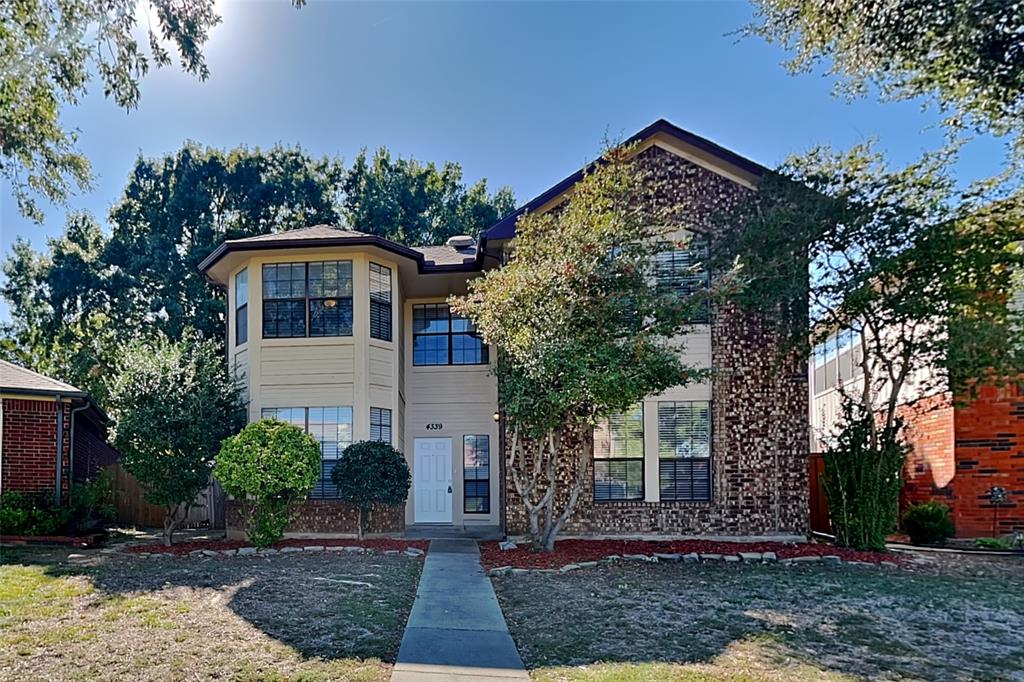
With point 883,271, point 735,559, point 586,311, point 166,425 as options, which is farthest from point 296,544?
point 883,271

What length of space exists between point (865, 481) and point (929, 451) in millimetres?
3087

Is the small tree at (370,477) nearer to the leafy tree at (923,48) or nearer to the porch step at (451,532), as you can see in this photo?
the porch step at (451,532)

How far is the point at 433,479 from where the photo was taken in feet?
51.0

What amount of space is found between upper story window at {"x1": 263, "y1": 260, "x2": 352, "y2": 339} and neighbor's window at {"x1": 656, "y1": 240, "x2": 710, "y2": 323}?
606 cm

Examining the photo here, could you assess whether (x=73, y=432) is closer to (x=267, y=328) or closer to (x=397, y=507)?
(x=267, y=328)

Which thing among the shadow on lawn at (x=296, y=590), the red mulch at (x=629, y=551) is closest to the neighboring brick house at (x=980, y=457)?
the red mulch at (x=629, y=551)

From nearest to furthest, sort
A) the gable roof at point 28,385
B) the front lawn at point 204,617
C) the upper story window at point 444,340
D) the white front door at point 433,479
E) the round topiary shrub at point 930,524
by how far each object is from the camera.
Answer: the front lawn at point 204,617 < the round topiary shrub at point 930,524 < the gable roof at point 28,385 < the white front door at point 433,479 < the upper story window at point 444,340

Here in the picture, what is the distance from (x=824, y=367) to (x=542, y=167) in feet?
34.4

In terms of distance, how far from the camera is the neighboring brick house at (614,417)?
40.8ft

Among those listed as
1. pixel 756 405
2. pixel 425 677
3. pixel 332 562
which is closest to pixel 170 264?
pixel 332 562

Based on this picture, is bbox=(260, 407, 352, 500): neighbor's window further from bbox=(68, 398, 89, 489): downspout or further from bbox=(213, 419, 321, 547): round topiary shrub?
bbox=(68, 398, 89, 489): downspout

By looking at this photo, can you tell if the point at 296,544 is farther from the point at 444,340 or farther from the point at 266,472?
the point at 444,340

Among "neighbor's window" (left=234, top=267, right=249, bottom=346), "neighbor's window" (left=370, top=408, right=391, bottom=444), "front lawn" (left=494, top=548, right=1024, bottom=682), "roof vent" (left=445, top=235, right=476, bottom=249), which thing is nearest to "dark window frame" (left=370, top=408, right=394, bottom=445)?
"neighbor's window" (left=370, top=408, right=391, bottom=444)

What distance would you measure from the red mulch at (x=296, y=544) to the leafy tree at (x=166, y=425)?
462 millimetres
